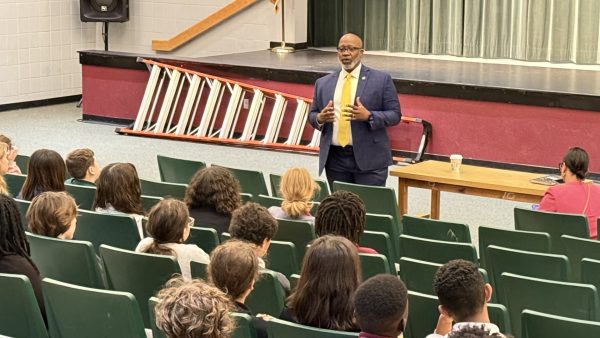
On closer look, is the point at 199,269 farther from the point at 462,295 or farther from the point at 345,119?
the point at 345,119

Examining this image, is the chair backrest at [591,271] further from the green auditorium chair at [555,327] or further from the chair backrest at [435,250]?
the green auditorium chair at [555,327]

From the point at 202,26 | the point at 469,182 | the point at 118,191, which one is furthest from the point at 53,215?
the point at 202,26

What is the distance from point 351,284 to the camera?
3.81 meters

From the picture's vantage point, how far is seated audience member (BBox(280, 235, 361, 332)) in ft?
12.4

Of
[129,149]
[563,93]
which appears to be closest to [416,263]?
[563,93]

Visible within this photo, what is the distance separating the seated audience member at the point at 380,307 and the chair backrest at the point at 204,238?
6.83ft

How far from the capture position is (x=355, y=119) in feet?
23.7

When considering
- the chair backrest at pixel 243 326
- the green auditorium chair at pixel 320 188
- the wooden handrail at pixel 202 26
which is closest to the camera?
the chair backrest at pixel 243 326

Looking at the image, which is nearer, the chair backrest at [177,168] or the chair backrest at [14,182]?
the chair backrest at [14,182]

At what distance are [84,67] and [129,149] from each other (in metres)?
1.99

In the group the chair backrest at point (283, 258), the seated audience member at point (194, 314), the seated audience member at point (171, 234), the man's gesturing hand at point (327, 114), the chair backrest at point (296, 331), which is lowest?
the chair backrest at point (283, 258)

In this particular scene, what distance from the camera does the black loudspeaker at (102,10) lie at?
14703 mm

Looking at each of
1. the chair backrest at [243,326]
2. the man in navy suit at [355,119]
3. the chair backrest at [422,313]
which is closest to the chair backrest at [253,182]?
the man in navy suit at [355,119]

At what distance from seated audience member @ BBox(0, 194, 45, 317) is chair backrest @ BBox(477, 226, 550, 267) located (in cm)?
250
